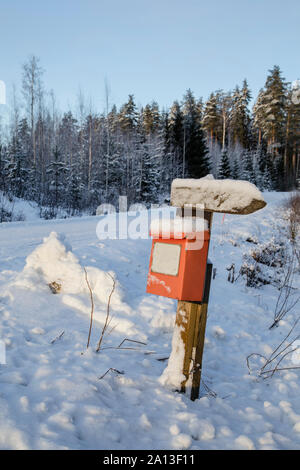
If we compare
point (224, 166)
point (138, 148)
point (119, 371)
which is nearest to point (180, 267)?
point (119, 371)

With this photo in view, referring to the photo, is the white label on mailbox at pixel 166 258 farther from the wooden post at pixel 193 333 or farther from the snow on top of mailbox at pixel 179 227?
the wooden post at pixel 193 333

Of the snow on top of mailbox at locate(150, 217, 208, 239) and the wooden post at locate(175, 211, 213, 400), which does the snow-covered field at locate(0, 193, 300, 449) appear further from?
the snow on top of mailbox at locate(150, 217, 208, 239)

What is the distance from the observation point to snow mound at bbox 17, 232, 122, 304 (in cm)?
356

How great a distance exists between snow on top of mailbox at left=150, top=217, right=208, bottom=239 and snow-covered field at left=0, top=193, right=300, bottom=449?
111cm

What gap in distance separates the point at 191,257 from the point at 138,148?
26535mm

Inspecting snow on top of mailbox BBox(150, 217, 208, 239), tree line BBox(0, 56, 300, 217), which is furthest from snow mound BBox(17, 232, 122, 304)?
tree line BBox(0, 56, 300, 217)

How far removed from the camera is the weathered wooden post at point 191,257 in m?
1.86

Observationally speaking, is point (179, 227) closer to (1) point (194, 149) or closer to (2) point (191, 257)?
(2) point (191, 257)

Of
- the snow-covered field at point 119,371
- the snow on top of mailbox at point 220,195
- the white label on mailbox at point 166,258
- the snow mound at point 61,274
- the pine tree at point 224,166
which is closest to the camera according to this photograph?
the snow-covered field at point 119,371

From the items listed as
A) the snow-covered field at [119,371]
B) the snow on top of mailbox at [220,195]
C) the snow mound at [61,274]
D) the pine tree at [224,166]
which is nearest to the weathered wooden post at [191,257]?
the snow on top of mailbox at [220,195]

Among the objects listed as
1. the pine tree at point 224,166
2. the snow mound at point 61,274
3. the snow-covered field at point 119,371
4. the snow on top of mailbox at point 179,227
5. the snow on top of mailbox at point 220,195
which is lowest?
the snow-covered field at point 119,371

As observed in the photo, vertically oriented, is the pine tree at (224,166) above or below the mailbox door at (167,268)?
above

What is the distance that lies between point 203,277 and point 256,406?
1113 millimetres

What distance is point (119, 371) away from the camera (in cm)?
229
